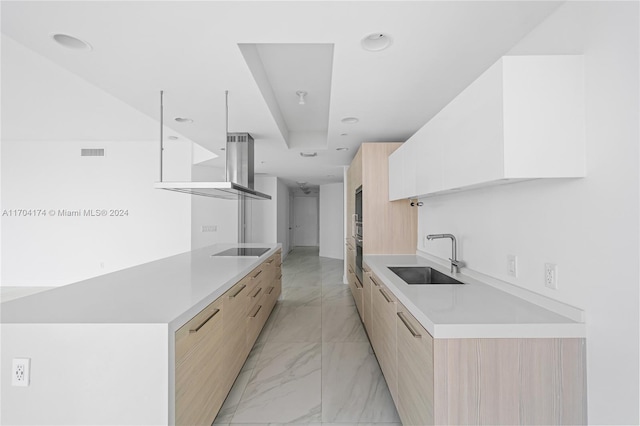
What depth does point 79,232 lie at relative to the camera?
566cm

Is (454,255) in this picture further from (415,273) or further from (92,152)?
A: (92,152)

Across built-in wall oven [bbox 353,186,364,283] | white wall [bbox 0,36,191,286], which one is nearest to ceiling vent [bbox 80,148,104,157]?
white wall [bbox 0,36,191,286]

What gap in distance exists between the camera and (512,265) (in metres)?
1.71

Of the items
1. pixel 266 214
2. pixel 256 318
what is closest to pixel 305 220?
pixel 266 214

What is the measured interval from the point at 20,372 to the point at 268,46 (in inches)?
91.7

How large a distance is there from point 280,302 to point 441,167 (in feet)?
11.0

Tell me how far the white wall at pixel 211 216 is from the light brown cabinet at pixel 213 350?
3532 mm

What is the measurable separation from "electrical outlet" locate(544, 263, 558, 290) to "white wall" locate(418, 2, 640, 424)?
0.07ft

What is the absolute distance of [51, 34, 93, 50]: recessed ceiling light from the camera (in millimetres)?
1702

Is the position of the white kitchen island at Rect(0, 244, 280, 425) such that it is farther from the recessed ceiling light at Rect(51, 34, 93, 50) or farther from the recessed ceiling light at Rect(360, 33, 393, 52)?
the recessed ceiling light at Rect(360, 33, 393, 52)

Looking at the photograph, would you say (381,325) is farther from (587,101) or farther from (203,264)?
(587,101)

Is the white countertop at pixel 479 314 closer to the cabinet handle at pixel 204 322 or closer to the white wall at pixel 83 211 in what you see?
the cabinet handle at pixel 204 322

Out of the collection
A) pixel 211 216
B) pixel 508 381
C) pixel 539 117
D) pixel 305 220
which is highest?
pixel 539 117

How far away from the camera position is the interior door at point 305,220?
1289cm
